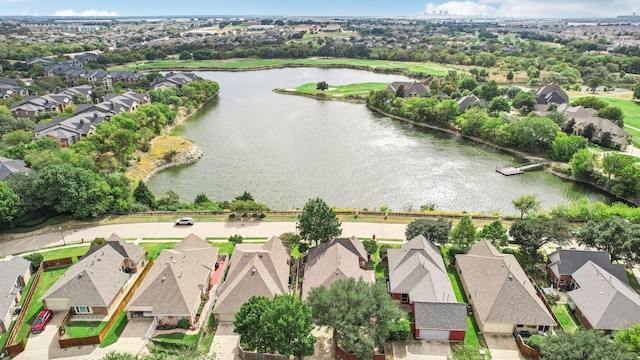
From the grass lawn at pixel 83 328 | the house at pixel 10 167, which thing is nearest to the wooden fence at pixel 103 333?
the grass lawn at pixel 83 328

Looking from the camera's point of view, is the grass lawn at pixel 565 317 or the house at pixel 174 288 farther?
the house at pixel 174 288

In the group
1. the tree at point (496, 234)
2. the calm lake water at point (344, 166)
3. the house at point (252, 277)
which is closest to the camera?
the house at point (252, 277)

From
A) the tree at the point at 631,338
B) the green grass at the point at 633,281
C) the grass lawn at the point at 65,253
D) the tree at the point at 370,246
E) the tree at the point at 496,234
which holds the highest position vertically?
the tree at the point at 631,338

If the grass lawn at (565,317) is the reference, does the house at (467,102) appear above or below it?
above

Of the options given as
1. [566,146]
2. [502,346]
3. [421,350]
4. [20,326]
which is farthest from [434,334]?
[566,146]

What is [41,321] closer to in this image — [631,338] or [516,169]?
[631,338]

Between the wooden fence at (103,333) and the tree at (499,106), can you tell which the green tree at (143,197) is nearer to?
the wooden fence at (103,333)
